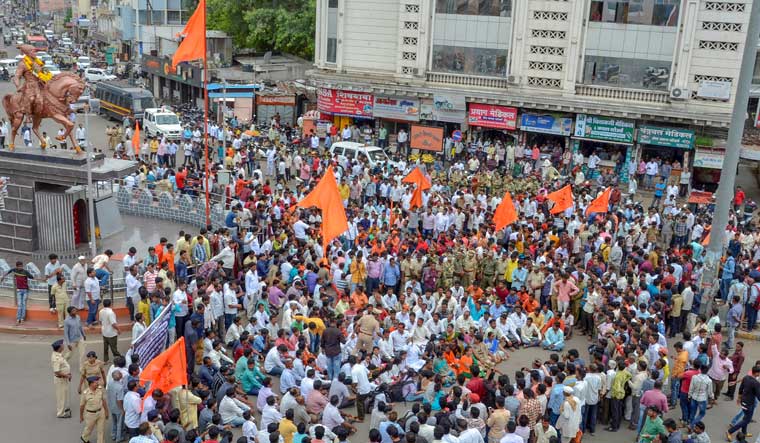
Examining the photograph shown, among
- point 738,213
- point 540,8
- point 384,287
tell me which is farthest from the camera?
point 540,8

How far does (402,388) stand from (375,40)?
Answer: 25.5m

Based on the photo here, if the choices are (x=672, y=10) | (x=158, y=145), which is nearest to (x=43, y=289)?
(x=158, y=145)

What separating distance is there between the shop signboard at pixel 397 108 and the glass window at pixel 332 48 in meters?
4.08

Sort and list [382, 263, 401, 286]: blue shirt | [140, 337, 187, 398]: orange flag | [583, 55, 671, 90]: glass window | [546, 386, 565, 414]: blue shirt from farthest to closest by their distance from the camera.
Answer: [583, 55, 671, 90]: glass window, [382, 263, 401, 286]: blue shirt, [546, 386, 565, 414]: blue shirt, [140, 337, 187, 398]: orange flag

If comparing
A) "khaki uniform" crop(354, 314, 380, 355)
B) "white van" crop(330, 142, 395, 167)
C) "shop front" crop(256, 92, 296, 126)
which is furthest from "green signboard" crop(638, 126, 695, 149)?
"khaki uniform" crop(354, 314, 380, 355)

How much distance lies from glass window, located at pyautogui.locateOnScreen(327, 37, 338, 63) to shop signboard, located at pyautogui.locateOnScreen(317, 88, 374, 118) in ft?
7.20

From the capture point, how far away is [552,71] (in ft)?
111

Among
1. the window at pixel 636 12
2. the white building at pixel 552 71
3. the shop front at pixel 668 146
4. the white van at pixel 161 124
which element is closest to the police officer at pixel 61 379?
the white building at pixel 552 71

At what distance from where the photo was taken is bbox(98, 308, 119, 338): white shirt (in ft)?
48.2

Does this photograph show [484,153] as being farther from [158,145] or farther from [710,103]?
[158,145]

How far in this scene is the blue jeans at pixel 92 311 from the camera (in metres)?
16.5

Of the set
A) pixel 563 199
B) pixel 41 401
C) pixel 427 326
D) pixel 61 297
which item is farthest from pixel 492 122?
pixel 41 401

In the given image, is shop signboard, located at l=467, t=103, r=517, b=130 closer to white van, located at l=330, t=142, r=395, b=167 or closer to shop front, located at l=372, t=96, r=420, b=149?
shop front, located at l=372, t=96, r=420, b=149

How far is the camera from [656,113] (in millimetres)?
31328
